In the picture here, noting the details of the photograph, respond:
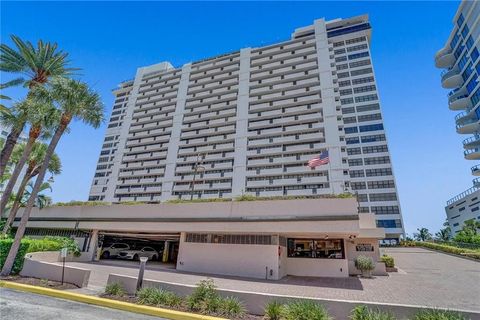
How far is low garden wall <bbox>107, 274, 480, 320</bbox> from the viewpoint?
707cm

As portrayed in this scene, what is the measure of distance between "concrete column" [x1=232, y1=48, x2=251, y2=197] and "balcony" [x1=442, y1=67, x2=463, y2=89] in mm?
44082

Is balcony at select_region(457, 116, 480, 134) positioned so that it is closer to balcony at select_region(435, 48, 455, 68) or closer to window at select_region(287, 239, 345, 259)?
balcony at select_region(435, 48, 455, 68)

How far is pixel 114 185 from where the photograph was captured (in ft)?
221

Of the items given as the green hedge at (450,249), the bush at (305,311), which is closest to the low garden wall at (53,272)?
the bush at (305,311)

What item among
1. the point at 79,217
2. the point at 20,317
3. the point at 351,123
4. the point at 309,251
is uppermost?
the point at 351,123

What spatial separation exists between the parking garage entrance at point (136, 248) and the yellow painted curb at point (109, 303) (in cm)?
1281

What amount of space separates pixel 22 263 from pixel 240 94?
5645cm

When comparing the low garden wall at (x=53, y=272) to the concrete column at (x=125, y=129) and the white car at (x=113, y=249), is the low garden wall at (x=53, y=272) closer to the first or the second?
the white car at (x=113, y=249)

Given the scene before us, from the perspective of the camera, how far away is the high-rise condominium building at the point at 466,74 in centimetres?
4906

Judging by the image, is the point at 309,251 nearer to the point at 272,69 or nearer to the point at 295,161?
the point at 295,161

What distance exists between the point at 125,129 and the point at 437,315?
7843 cm

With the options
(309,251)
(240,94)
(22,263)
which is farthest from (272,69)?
(22,263)

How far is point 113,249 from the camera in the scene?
983 inches

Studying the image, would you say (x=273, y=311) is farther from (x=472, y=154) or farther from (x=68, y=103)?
(x=472, y=154)
